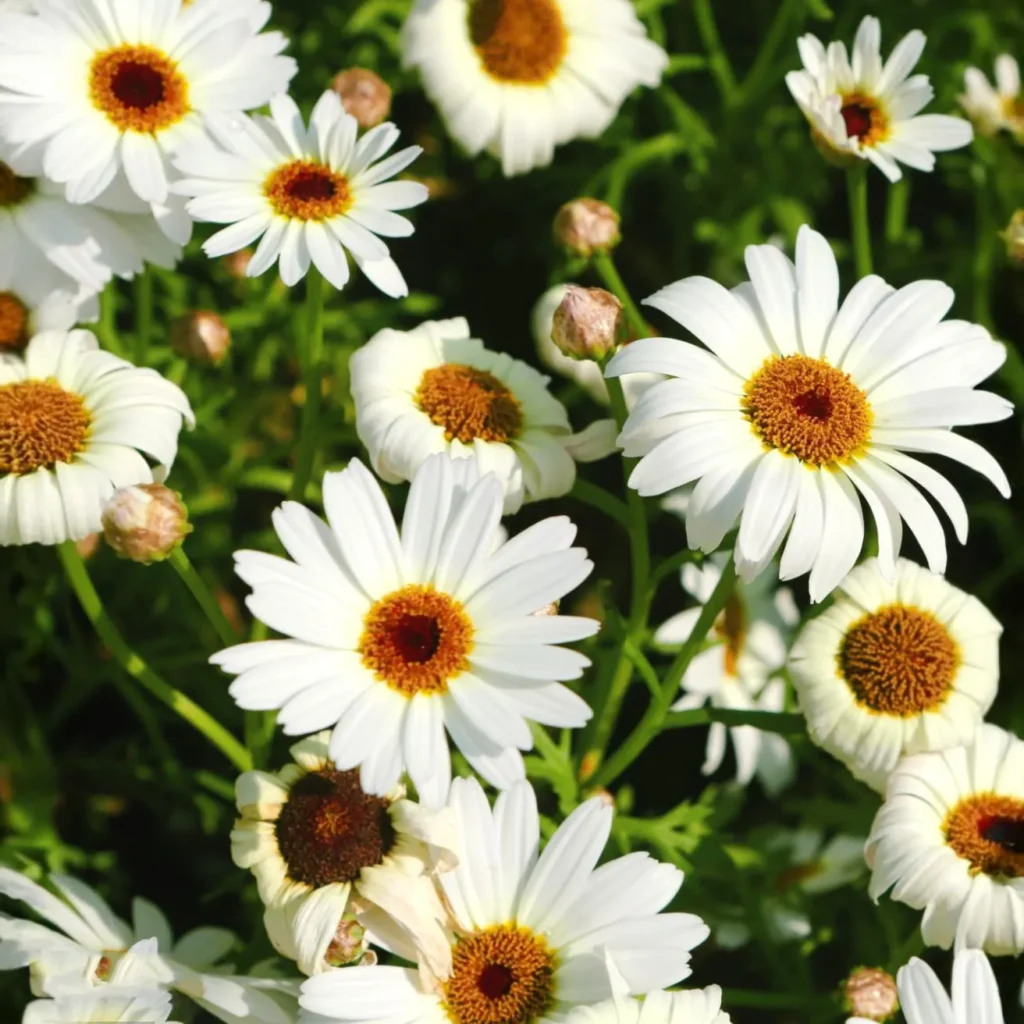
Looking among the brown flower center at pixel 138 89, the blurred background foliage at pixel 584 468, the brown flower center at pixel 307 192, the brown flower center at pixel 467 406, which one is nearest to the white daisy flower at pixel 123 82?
the brown flower center at pixel 138 89

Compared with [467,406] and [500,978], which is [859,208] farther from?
[500,978]

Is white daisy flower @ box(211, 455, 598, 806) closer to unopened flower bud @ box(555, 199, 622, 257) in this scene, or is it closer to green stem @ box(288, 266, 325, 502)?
green stem @ box(288, 266, 325, 502)

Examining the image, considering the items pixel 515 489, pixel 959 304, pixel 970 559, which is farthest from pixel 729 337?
pixel 970 559

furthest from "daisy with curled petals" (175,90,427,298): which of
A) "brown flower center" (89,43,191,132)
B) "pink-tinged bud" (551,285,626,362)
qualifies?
"pink-tinged bud" (551,285,626,362)

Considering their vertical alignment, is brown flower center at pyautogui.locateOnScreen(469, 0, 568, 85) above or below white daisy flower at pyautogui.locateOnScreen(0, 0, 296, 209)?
above

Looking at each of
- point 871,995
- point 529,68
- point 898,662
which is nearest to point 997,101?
point 529,68
